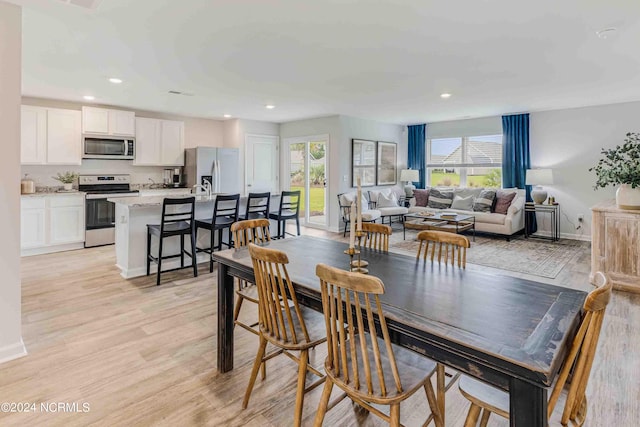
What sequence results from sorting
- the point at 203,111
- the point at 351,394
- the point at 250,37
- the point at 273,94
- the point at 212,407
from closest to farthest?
the point at 351,394 < the point at 212,407 < the point at 250,37 < the point at 273,94 < the point at 203,111

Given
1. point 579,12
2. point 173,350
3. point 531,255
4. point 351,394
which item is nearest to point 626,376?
point 351,394

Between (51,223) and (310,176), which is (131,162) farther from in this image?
(310,176)

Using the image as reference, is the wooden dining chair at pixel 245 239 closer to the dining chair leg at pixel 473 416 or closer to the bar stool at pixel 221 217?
the dining chair leg at pixel 473 416

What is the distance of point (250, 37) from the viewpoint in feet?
10.4

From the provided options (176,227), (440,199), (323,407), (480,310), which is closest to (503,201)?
(440,199)

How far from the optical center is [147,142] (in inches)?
265

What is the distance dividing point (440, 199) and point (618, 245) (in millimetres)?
3916

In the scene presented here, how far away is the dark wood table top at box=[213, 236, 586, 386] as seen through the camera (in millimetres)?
1097

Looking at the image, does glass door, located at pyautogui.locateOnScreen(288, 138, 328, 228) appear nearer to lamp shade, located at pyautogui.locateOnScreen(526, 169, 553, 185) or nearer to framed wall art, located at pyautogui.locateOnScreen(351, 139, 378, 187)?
framed wall art, located at pyautogui.locateOnScreen(351, 139, 378, 187)

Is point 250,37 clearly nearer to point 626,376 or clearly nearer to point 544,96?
point 626,376

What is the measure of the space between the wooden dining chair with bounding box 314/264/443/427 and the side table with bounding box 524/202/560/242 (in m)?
6.31

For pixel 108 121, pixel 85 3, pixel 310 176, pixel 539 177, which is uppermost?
pixel 108 121

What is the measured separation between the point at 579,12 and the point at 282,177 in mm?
6533

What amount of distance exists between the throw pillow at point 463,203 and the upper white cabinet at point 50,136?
23.6ft
